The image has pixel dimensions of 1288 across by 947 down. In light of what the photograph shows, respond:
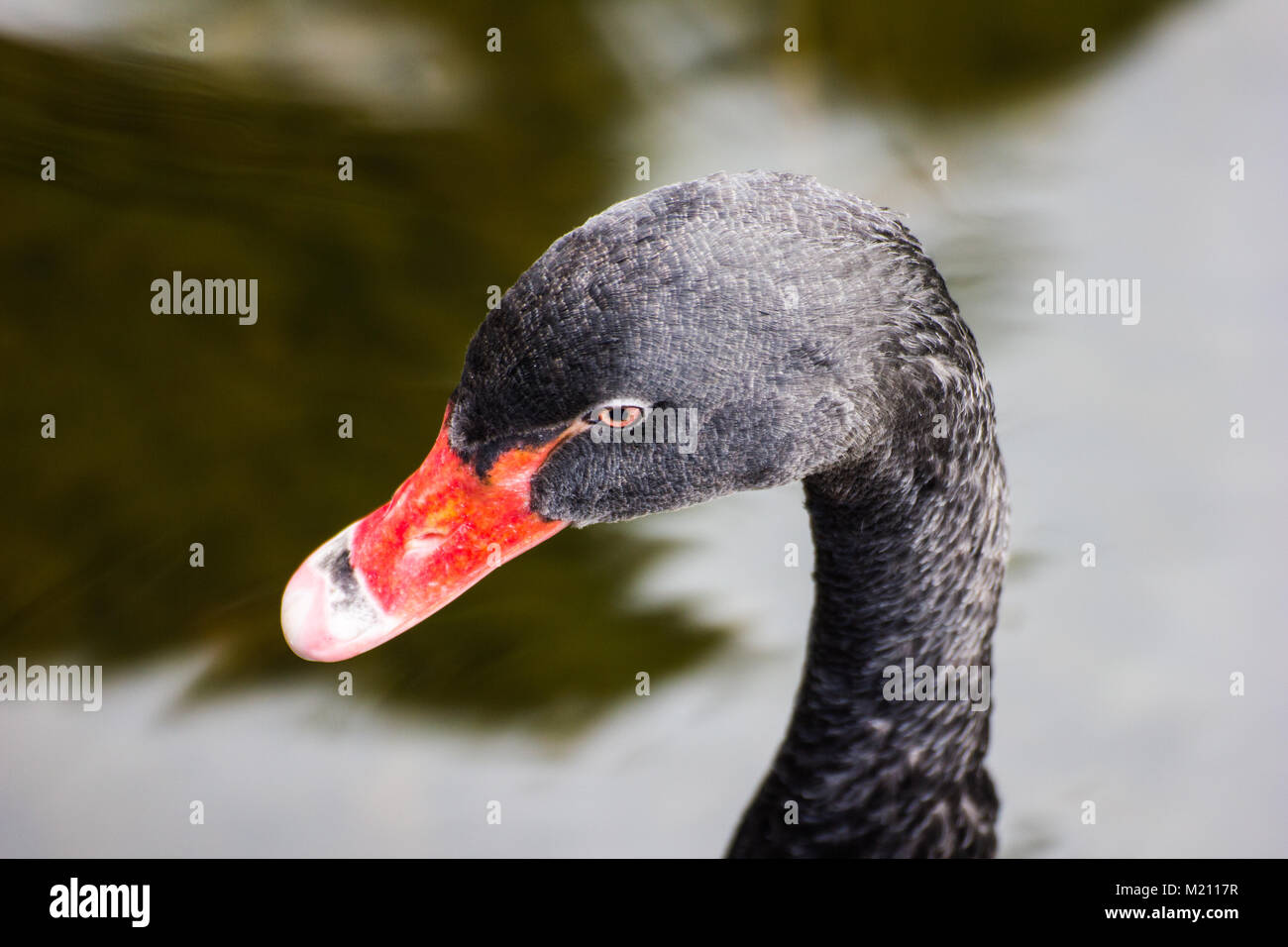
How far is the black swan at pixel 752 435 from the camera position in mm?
1039

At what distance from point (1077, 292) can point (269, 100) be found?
6.28 ft

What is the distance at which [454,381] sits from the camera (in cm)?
241

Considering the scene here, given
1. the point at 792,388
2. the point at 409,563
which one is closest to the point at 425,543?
the point at 409,563

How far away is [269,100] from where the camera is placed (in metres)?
2.66

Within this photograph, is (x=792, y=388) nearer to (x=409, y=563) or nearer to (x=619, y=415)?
(x=619, y=415)

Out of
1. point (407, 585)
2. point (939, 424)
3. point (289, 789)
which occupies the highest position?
point (939, 424)

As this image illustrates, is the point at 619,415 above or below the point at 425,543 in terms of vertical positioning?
above

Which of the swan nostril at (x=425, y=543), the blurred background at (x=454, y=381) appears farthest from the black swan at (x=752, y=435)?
the blurred background at (x=454, y=381)

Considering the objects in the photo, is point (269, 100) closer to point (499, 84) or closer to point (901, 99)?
point (499, 84)

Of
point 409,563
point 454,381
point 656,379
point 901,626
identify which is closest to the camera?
point 656,379

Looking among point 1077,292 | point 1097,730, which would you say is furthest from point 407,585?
point 1077,292

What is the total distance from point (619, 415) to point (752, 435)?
5.1 inches

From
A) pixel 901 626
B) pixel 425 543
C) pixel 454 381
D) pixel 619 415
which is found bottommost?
pixel 901 626

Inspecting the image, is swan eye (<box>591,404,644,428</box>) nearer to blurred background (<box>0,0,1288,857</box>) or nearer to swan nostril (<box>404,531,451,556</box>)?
swan nostril (<box>404,531,451,556</box>)
